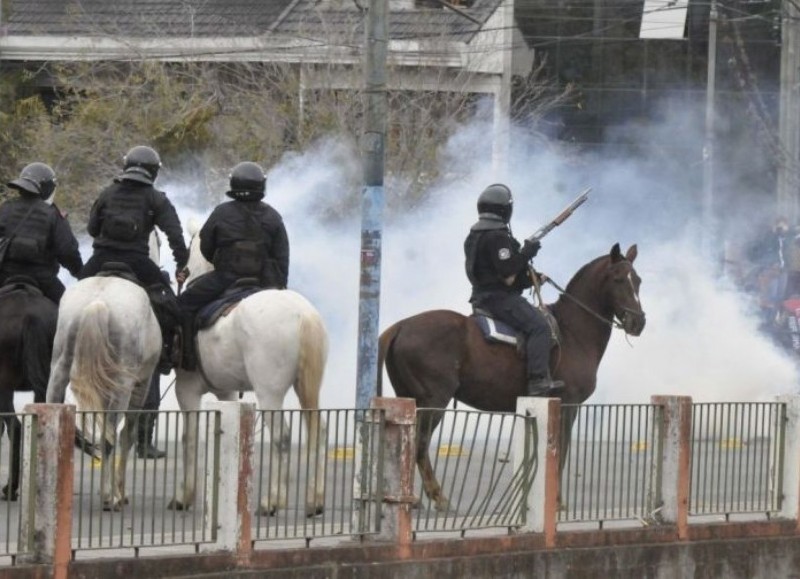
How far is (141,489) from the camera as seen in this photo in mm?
12297

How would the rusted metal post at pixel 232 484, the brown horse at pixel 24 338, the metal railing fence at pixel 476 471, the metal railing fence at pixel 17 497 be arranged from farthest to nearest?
the brown horse at pixel 24 338, the metal railing fence at pixel 476 471, the rusted metal post at pixel 232 484, the metal railing fence at pixel 17 497

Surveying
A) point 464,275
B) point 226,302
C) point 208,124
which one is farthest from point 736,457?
point 208,124

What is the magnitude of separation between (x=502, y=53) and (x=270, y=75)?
5530 mm

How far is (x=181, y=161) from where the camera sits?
3334cm

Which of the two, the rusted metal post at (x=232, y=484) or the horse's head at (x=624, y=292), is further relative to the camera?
the horse's head at (x=624, y=292)

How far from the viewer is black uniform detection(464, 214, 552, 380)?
16.7 metres

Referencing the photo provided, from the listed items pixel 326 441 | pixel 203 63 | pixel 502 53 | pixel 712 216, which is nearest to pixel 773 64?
pixel 712 216

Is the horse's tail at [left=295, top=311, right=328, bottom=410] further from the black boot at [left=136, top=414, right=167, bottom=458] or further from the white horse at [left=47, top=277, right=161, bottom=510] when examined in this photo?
the black boot at [left=136, top=414, right=167, bottom=458]

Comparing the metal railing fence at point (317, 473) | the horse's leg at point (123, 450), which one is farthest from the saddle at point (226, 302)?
the horse's leg at point (123, 450)

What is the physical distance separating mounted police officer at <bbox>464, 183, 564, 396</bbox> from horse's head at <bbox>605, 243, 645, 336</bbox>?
89cm

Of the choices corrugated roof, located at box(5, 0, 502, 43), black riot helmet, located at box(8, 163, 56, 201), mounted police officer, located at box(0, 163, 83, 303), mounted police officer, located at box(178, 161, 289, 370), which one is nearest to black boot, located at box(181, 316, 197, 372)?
mounted police officer, located at box(178, 161, 289, 370)

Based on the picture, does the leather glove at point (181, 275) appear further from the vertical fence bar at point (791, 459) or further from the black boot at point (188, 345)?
the vertical fence bar at point (791, 459)

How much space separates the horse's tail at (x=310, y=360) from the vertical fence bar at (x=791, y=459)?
3.54m

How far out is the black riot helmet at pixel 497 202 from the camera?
667 inches
